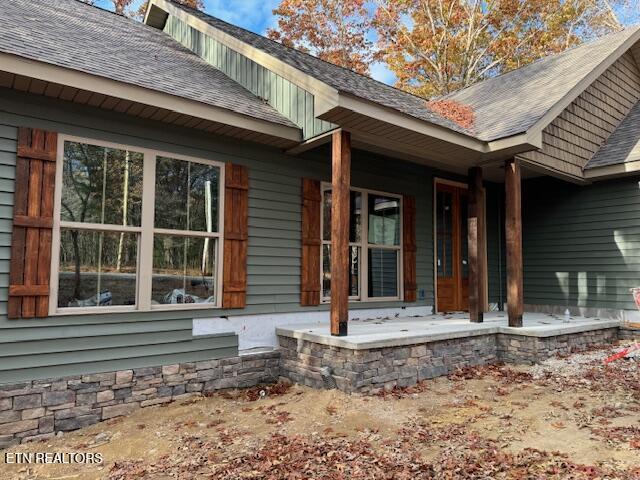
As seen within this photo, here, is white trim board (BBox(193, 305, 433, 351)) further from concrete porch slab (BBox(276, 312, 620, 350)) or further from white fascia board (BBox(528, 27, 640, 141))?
white fascia board (BBox(528, 27, 640, 141))

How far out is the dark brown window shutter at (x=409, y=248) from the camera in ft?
23.1

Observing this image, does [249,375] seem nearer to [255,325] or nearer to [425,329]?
[255,325]

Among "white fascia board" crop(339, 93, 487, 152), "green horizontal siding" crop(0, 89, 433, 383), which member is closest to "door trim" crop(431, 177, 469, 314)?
"green horizontal siding" crop(0, 89, 433, 383)

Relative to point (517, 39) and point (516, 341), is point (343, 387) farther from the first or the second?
point (517, 39)

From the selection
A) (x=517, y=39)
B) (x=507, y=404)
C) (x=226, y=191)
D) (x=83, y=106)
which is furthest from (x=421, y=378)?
(x=517, y=39)

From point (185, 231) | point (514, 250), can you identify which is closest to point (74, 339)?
point (185, 231)

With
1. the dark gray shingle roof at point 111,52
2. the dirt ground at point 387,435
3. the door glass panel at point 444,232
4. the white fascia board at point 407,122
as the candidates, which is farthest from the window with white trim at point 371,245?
the dirt ground at point 387,435

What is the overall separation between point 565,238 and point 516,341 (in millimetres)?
3081

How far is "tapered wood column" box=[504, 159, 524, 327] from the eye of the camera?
6012 millimetres

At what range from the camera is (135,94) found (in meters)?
4.34

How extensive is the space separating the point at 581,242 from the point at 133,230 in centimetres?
707

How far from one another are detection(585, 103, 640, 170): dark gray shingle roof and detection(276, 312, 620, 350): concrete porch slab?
8.11 ft

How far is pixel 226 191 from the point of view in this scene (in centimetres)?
527

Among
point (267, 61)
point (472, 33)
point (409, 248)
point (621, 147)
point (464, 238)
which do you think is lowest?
point (409, 248)
